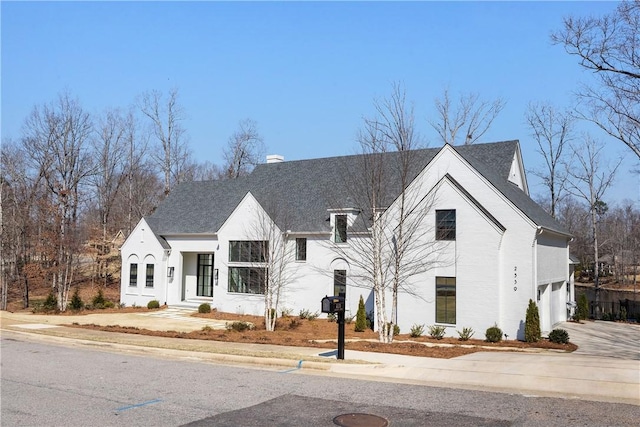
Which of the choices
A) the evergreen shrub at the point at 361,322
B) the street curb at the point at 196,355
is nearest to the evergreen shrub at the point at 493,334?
the evergreen shrub at the point at 361,322

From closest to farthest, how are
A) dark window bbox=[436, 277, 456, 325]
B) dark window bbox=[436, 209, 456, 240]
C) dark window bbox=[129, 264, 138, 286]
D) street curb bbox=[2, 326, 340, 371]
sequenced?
street curb bbox=[2, 326, 340, 371] < dark window bbox=[436, 277, 456, 325] < dark window bbox=[436, 209, 456, 240] < dark window bbox=[129, 264, 138, 286]

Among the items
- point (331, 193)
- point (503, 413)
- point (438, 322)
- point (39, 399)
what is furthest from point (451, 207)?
point (39, 399)

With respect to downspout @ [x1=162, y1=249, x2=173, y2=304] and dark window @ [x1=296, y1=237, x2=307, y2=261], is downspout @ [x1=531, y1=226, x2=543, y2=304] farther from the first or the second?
downspout @ [x1=162, y1=249, x2=173, y2=304]

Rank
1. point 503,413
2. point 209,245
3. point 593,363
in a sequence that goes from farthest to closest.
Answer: point 209,245
point 593,363
point 503,413

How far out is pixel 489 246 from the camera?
21.8 metres

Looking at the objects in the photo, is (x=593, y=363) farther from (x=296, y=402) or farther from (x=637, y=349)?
(x=637, y=349)

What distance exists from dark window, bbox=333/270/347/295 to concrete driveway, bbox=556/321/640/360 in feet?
34.5

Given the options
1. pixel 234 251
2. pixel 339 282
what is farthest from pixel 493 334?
pixel 234 251

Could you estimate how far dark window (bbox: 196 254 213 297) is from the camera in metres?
34.2

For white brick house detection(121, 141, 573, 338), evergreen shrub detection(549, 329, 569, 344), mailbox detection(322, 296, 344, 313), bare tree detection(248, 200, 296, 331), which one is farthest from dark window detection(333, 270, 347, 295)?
mailbox detection(322, 296, 344, 313)

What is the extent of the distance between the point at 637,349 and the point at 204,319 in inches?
762

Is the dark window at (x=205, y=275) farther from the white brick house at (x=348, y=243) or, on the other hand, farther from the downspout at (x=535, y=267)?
the downspout at (x=535, y=267)

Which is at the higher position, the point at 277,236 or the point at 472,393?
the point at 277,236

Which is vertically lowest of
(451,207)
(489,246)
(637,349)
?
(637,349)
